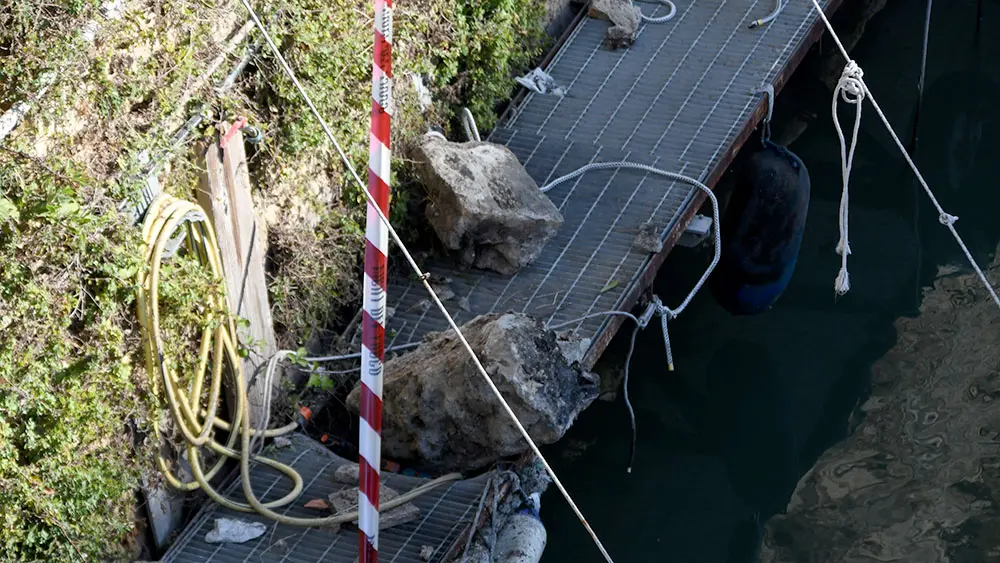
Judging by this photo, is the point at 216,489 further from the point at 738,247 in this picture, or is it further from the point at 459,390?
the point at 738,247

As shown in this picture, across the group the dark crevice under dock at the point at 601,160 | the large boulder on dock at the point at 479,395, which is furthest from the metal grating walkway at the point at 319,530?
the large boulder on dock at the point at 479,395

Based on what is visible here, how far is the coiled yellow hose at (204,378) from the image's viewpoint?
23.1 feet

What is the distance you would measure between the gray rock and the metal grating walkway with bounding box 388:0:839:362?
7cm

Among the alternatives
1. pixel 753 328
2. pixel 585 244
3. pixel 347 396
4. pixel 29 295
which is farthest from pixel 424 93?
pixel 29 295

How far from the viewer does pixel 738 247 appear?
9.61 meters

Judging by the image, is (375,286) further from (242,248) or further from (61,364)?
(242,248)

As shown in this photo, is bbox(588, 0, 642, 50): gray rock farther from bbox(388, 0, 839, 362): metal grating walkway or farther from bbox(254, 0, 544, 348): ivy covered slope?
bbox(254, 0, 544, 348): ivy covered slope

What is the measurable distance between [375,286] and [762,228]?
3777mm

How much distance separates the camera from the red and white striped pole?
6184 millimetres

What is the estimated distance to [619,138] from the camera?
34.2 ft

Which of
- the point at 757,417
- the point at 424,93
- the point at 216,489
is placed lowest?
the point at 216,489

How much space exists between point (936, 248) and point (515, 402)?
477 cm

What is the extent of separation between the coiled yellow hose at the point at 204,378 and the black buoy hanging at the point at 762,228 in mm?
2566

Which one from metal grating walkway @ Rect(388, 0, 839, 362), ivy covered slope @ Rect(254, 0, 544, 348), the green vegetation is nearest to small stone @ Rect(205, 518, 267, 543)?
the green vegetation
